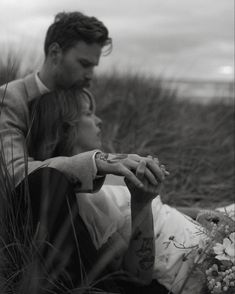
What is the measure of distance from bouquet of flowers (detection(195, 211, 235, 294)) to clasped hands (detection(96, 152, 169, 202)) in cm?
23

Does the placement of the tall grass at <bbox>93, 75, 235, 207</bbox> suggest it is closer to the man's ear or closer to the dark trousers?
the man's ear

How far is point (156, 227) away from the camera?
94.4 inches

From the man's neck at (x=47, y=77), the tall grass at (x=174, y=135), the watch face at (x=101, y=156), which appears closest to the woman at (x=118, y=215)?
the watch face at (x=101, y=156)

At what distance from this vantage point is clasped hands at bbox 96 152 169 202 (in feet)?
6.41

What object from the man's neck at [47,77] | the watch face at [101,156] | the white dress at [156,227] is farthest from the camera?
the man's neck at [47,77]

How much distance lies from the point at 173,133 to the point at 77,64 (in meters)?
2.51

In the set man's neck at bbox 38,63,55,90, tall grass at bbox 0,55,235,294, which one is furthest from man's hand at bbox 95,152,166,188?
tall grass at bbox 0,55,235,294

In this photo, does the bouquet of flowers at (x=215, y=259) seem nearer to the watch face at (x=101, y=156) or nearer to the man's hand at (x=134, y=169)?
the man's hand at (x=134, y=169)

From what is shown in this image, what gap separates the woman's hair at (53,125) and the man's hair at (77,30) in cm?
77

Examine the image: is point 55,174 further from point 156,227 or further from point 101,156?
point 156,227

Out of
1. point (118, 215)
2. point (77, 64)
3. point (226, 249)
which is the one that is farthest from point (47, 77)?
point (226, 249)

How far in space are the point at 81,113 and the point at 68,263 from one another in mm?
881

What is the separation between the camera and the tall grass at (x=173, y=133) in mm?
5008

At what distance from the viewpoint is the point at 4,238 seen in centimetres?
188
